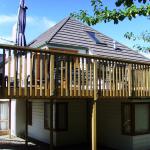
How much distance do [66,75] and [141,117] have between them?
5378 mm

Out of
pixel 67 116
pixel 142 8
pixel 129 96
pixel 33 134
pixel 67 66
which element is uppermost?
pixel 142 8

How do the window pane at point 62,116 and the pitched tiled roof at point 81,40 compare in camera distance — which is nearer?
the window pane at point 62,116

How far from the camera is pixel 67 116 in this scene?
15.5 meters

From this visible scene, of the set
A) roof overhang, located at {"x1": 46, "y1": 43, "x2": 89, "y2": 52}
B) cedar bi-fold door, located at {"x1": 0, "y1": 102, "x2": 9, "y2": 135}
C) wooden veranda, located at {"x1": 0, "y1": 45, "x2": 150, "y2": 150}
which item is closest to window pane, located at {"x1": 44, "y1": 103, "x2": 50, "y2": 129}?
roof overhang, located at {"x1": 46, "y1": 43, "x2": 89, "y2": 52}

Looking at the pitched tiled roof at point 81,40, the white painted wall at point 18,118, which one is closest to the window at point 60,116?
the pitched tiled roof at point 81,40

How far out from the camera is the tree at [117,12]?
697 cm

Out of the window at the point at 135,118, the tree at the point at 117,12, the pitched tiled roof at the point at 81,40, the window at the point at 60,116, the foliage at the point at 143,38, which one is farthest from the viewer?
the foliage at the point at 143,38

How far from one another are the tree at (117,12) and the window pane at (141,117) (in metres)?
5.07

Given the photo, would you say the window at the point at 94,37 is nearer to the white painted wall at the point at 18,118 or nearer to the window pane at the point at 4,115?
the white painted wall at the point at 18,118

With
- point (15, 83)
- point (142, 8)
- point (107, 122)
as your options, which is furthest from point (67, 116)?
point (142, 8)

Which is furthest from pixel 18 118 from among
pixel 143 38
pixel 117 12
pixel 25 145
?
pixel 117 12

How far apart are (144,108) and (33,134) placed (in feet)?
21.7

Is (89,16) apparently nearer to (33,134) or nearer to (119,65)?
(119,65)

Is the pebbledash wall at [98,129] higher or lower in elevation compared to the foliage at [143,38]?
lower
